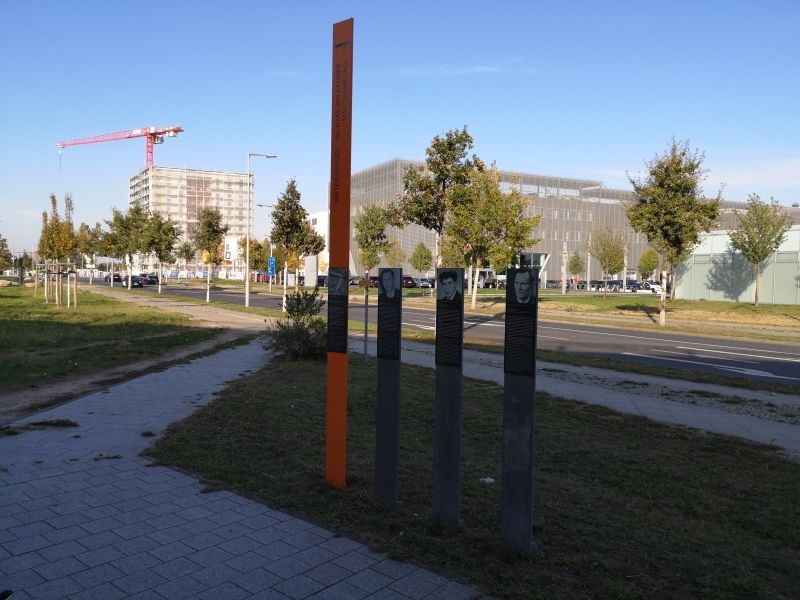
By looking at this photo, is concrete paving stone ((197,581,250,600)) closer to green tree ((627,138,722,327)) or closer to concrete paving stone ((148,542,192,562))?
concrete paving stone ((148,542,192,562))

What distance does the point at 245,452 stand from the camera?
20.1 ft

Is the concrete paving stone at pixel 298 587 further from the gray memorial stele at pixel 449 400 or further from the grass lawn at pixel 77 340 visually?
the grass lawn at pixel 77 340

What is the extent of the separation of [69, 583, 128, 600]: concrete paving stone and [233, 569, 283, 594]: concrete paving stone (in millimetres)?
601

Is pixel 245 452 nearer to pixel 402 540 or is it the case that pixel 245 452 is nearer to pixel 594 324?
pixel 402 540

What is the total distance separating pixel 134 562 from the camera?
147 inches

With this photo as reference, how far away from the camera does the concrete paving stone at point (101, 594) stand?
3.30 meters

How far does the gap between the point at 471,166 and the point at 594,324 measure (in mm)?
10793

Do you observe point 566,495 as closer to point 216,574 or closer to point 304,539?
point 304,539

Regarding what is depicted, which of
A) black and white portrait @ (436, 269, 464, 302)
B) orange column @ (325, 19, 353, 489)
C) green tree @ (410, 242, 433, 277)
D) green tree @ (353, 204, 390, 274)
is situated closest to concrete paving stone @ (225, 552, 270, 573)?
orange column @ (325, 19, 353, 489)

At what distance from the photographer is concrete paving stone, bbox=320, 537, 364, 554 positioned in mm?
3939

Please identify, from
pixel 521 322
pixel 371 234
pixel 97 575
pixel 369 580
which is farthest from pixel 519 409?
pixel 371 234

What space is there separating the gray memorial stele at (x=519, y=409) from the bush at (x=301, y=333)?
30.3ft

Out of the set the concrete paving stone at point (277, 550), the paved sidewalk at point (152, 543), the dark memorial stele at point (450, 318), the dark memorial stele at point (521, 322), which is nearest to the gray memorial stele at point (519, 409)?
the dark memorial stele at point (521, 322)

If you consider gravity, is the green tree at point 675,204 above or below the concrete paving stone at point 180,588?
above
